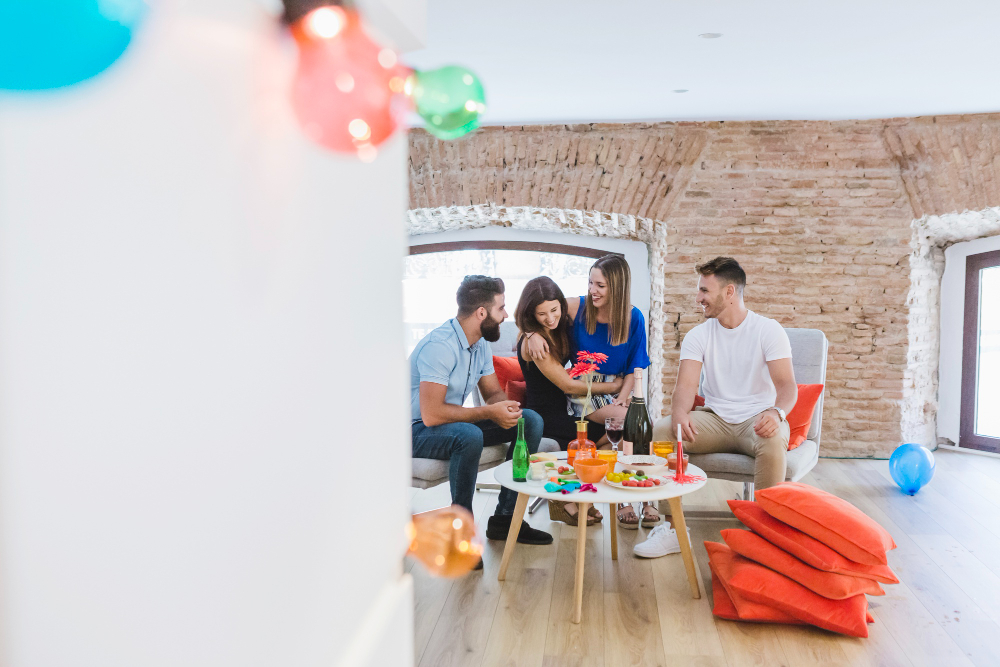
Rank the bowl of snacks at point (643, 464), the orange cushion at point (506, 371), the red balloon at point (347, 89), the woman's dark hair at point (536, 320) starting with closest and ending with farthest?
the red balloon at point (347, 89) → the bowl of snacks at point (643, 464) → the woman's dark hair at point (536, 320) → the orange cushion at point (506, 371)

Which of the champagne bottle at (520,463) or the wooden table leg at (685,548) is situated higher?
the champagne bottle at (520,463)

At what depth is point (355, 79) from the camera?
2.24 ft

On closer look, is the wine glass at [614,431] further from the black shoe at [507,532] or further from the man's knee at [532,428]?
the black shoe at [507,532]

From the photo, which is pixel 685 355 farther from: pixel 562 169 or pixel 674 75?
pixel 562 169

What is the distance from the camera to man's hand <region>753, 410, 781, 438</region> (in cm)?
316

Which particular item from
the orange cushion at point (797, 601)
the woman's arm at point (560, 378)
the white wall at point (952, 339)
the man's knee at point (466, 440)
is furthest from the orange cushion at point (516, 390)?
the white wall at point (952, 339)

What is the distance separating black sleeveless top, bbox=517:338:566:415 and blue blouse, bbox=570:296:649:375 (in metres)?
0.20

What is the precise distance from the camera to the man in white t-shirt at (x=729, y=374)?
337 cm

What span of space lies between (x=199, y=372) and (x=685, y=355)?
122 inches

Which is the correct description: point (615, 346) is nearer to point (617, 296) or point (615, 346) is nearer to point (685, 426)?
point (617, 296)

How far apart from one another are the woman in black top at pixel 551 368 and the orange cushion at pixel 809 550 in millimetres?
1040

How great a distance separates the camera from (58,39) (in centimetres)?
44

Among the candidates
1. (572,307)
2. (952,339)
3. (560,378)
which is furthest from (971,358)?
(560,378)

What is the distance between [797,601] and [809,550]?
17 cm
